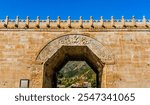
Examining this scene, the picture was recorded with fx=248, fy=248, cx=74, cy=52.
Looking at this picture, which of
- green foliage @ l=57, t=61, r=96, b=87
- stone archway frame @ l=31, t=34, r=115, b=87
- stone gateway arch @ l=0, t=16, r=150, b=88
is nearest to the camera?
stone gateway arch @ l=0, t=16, r=150, b=88

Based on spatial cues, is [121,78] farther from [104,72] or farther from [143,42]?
[143,42]

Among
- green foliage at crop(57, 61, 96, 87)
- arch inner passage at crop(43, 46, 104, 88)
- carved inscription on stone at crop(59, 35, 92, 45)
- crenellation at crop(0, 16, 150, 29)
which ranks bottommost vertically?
green foliage at crop(57, 61, 96, 87)

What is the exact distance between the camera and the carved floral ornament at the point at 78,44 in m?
19.1

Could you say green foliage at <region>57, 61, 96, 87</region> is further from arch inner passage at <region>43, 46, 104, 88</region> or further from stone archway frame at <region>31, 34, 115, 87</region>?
stone archway frame at <region>31, 34, 115, 87</region>

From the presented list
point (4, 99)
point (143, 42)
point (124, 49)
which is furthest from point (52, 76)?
point (4, 99)

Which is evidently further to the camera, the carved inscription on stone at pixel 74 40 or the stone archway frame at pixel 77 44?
the carved inscription on stone at pixel 74 40

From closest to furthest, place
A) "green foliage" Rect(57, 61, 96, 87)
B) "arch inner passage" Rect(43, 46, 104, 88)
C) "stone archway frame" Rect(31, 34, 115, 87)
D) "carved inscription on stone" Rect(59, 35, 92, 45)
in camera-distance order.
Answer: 1. "stone archway frame" Rect(31, 34, 115, 87)
2. "carved inscription on stone" Rect(59, 35, 92, 45)
3. "arch inner passage" Rect(43, 46, 104, 88)
4. "green foliage" Rect(57, 61, 96, 87)

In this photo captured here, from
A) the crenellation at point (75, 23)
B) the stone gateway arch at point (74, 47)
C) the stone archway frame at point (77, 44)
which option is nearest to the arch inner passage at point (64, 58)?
the stone gateway arch at point (74, 47)

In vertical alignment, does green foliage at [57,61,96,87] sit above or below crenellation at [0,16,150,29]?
below

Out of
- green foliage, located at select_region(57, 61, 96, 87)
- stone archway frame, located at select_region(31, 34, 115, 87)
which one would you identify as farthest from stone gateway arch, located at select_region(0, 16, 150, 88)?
green foliage, located at select_region(57, 61, 96, 87)

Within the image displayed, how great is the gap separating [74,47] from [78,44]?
50cm

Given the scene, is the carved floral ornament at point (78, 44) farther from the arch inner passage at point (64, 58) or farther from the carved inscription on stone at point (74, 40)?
the arch inner passage at point (64, 58)

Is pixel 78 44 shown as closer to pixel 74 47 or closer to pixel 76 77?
pixel 74 47

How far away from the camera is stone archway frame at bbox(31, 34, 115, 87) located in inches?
752
